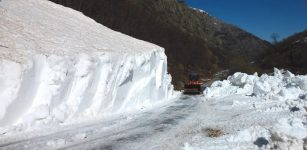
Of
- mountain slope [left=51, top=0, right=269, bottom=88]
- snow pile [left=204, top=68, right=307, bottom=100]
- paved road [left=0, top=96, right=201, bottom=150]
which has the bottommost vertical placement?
paved road [left=0, top=96, right=201, bottom=150]

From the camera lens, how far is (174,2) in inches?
7579

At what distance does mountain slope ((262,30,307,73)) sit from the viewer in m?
65.6

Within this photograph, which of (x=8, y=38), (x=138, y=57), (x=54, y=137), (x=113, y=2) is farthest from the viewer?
(x=113, y=2)

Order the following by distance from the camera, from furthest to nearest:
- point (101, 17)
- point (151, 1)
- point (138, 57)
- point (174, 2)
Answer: point (174, 2) < point (151, 1) < point (101, 17) < point (138, 57)

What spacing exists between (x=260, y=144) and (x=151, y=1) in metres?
149

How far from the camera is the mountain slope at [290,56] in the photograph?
6562 cm

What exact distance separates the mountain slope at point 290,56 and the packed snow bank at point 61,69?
47171 millimetres

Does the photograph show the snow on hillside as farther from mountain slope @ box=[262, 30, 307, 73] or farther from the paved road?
mountain slope @ box=[262, 30, 307, 73]

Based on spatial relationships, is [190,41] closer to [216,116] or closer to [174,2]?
[174,2]

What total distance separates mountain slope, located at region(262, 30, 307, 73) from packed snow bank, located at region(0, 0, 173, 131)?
1857 inches

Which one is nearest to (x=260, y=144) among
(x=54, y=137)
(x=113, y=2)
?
(x=54, y=137)

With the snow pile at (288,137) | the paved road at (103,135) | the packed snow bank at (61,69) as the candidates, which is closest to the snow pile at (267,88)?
the packed snow bank at (61,69)

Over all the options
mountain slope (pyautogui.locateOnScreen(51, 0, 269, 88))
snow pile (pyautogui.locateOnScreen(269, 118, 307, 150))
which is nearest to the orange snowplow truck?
mountain slope (pyautogui.locateOnScreen(51, 0, 269, 88))

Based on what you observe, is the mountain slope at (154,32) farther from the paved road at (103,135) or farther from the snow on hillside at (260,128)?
the paved road at (103,135)
